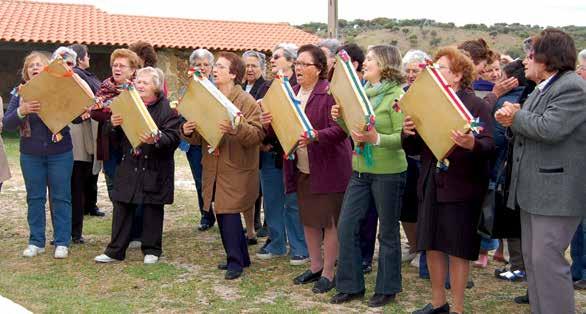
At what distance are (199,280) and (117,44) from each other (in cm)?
1575

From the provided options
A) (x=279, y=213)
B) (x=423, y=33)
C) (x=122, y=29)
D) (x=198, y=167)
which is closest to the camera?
(x=279, y=213)

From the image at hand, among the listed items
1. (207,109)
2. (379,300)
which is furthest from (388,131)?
(207,109)

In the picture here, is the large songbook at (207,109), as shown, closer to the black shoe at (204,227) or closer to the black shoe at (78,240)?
the black shoe at (78,240)

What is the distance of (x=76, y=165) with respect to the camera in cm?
733

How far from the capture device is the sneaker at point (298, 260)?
6.46 metres

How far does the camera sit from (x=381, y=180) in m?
5.06

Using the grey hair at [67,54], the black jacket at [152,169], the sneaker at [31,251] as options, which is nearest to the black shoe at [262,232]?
the black jacket at [152,169]

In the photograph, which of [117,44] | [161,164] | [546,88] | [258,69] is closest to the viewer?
[546,88]

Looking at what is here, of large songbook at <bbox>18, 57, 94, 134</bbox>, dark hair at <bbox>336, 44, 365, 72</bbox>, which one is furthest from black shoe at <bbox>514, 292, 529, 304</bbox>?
large songbook at <bbox>18, 57, 94, 134</bbox>

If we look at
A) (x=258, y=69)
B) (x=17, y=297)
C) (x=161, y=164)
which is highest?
(x=258, y=69)

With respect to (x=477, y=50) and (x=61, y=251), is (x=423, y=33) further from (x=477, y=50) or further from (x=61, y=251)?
(x=61, y=251)

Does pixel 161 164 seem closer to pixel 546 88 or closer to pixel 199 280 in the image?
pixel 199 280

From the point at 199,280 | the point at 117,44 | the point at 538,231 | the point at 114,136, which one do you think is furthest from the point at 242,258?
the point at 117,44

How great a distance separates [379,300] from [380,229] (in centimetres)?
53
